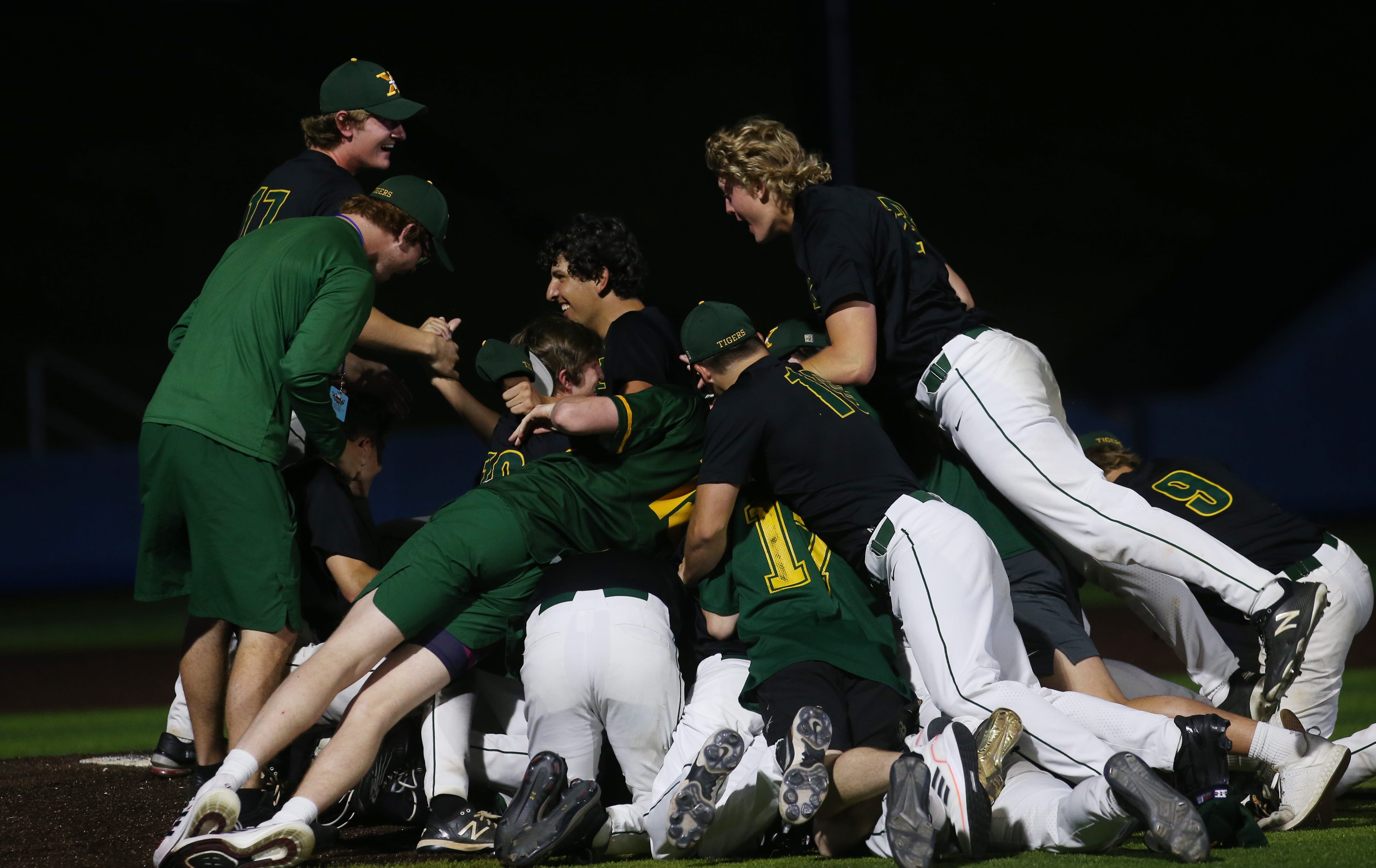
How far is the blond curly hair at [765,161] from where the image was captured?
146 inches

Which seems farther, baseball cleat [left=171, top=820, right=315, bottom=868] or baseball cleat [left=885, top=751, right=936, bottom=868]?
baseball cleat [left=171, top=820, right=315, bottom=868]

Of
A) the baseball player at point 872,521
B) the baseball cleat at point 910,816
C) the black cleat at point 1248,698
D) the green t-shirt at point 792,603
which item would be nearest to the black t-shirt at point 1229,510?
the black cleat at point 1248,698

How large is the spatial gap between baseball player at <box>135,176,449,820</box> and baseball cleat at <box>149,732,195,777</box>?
2.48 ft

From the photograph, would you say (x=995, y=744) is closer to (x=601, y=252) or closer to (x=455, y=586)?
(x=455, y=586)

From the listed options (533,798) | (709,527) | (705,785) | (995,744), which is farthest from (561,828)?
(995,744)

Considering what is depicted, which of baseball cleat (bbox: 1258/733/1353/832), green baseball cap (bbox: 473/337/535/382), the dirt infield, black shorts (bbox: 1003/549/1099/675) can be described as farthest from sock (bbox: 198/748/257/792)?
baseball cleat (bbox: 1258/733/1353/832)

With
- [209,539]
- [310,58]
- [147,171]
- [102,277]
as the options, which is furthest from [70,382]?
[209,539]

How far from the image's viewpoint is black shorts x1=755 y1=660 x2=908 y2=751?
2824mm

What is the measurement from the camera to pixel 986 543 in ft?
9.63

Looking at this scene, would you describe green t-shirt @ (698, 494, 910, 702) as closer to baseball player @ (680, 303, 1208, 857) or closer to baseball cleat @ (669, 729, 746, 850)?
baseball player @ (680, 303, 1208, 857)

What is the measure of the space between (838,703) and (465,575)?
986 mm

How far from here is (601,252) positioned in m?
4.09

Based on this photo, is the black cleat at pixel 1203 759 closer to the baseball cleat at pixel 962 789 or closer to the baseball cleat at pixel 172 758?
the baseball cleat at pixel 962 789

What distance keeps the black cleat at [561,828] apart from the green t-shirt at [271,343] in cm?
133
